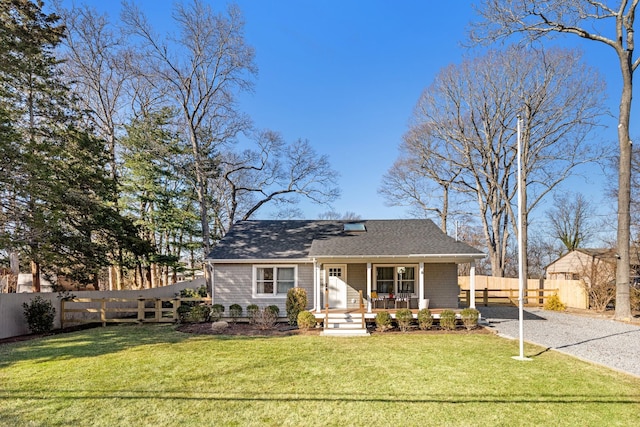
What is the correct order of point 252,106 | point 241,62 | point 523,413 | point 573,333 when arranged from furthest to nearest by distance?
point 252,106 → point 241,62 → point 573,333 → point 523,413

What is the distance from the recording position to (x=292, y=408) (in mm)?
5391

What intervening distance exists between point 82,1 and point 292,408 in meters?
23.2

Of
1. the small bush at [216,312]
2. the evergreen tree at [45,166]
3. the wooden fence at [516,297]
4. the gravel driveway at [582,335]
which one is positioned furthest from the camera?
the wooden fence at [516,297]

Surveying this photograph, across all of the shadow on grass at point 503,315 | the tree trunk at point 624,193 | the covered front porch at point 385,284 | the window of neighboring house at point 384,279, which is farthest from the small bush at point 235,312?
the tree trunk at point 624,193

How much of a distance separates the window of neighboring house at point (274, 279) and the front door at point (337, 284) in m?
1.54

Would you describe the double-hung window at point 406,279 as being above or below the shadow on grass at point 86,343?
above

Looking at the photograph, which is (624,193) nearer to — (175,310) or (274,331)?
(274,331)

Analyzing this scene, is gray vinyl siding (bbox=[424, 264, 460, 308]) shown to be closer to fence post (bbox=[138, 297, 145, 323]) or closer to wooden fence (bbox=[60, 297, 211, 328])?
wooden fence (bbox=[60, 297, 211, 328])

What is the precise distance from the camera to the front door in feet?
48.6

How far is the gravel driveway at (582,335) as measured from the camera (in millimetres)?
8383

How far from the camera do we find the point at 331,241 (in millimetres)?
15391

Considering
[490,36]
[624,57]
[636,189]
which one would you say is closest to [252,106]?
[490,36]

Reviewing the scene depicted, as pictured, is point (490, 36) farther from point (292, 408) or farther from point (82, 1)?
point (82, 1)

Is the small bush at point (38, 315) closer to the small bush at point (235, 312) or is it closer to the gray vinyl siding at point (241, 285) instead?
the gray vinyl siding at point (241, 285)
